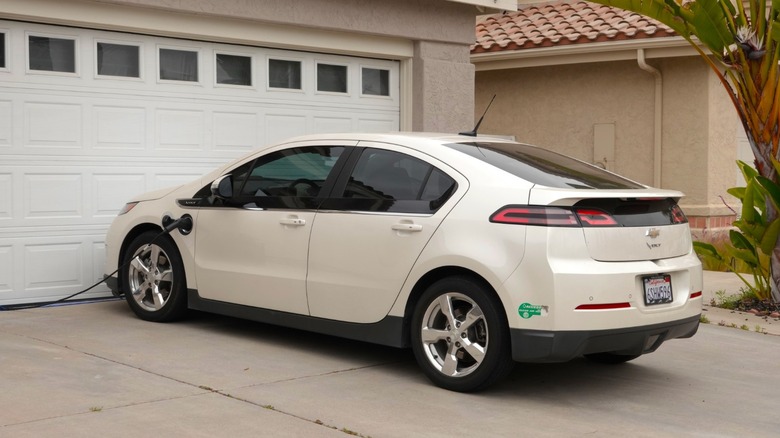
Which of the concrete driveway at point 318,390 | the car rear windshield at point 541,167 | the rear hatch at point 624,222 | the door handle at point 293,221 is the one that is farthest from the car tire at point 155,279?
the rear hatch at point 624,222

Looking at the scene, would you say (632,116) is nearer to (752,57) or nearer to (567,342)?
(752,57)

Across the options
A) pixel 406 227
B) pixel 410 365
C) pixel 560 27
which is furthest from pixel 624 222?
pixel 560 27

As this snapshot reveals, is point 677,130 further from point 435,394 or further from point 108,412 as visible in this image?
point 108,412

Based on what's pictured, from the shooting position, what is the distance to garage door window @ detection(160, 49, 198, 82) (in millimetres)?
10188

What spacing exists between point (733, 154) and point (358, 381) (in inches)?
400

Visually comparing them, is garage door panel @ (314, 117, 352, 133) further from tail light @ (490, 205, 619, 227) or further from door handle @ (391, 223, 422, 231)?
tail light @ (490, 205, 619, 227)

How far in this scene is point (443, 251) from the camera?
250 inches

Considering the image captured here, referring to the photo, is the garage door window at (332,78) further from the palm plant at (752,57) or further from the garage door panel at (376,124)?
the palm plant at (752,57)

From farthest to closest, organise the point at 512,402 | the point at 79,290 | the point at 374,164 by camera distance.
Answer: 1. the point at 79,290
2. the point at 374,164
3. the point at 512,402

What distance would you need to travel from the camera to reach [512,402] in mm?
6184

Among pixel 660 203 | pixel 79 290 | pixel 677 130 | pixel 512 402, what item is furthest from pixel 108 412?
pixel 677 130

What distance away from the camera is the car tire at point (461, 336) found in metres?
6.12

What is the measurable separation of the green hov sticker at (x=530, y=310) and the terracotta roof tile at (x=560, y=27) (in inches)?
369

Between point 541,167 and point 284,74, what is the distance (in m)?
5.04
